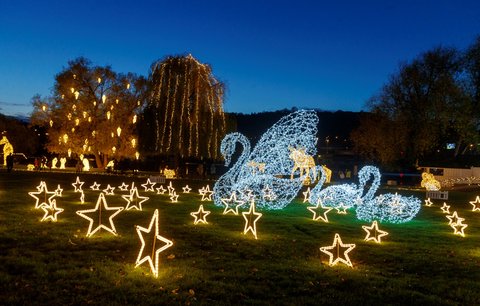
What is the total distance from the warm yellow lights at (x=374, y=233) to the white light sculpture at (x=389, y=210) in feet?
12.3

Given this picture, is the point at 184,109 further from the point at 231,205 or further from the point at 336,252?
the point at 336,252

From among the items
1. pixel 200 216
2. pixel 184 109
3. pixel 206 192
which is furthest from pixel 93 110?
pixel 200 216

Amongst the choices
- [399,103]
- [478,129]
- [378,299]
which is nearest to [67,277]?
[378,299]

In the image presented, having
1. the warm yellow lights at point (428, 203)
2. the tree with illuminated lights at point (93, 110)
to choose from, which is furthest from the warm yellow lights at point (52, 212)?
the tree with illuminated lights at point (93, 110)

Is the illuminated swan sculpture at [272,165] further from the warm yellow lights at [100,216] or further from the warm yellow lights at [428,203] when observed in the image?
the warm yellow lights at [428,203]

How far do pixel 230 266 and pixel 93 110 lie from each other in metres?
40.7

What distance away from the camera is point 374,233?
13.6m

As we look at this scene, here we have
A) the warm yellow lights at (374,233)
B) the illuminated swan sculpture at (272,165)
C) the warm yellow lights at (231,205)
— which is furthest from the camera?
the illuminated swan sculpture at (272,165)

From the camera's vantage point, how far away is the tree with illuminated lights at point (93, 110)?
46438 millimetres

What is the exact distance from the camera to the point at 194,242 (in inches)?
467

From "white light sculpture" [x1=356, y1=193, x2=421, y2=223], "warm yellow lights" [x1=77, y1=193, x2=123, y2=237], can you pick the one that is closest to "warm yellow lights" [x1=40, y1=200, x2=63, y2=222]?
"warm yellow lights" [x1=77, y1=193, x2=123, y2=237]

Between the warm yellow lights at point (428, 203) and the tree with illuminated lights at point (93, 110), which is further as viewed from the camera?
the tree with illuminated lights at point (93, 110)

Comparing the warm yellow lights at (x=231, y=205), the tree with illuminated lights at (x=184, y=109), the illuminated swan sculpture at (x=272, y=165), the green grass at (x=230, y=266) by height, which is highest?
the tree with illuminated lights at (x=184, y=109)

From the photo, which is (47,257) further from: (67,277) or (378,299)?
(378,299)
